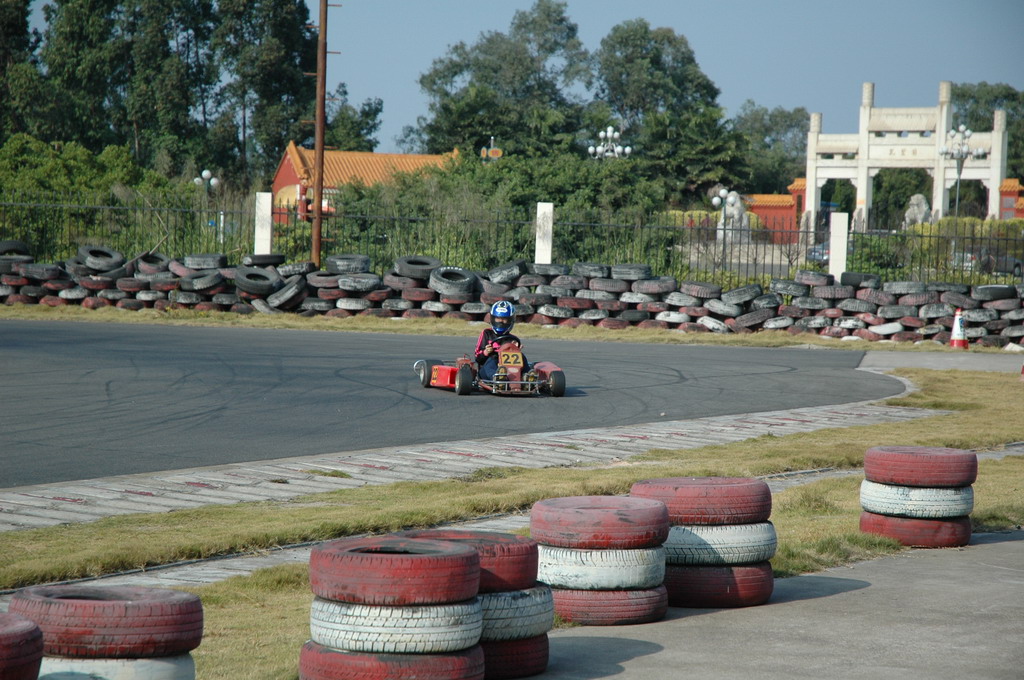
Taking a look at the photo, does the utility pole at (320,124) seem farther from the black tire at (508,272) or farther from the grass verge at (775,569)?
the grass verge at (775,569)

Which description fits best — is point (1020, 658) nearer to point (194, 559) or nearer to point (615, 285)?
point (194, 559)

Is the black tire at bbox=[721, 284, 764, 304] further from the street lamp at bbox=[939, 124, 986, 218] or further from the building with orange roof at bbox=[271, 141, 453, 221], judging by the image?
the building with orange roof at bbox=[271, 141, 453, 221]

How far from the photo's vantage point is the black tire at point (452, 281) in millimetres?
21750

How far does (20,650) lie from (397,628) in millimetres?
1176

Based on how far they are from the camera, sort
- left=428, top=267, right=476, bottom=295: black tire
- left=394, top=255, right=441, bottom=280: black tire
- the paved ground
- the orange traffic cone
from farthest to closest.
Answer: left=394, top=255, right=441, bottom=280: black tire < left=428, top=267, right=476, bottom=295: black tire < the orange traffic cone < the paved ground

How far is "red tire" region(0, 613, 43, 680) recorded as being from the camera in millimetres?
2848

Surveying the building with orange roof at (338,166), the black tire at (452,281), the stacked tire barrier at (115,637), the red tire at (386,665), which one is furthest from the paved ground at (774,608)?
the building with orange roof at (338,166)

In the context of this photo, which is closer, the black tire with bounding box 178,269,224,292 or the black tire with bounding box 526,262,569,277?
the black tire with bounding box 178,269,224,292

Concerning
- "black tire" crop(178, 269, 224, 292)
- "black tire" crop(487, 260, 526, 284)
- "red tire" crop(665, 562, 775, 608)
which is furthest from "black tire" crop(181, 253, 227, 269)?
"red tire" crop(665, 562, 775, 608)

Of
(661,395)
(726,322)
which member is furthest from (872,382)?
(726,322)

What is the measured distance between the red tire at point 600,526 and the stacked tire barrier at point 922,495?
2240 millimetres

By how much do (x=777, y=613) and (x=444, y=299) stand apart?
17.1 metres

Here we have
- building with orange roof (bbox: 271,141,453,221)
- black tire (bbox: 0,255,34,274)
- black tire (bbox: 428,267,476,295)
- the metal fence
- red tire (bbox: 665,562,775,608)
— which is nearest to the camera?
red tire (bbox: 665,562,775,608)

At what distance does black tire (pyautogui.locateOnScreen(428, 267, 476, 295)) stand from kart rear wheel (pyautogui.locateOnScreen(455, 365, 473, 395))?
932 centimetres
